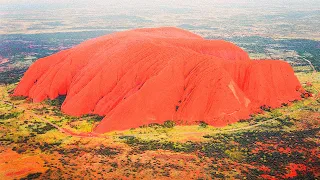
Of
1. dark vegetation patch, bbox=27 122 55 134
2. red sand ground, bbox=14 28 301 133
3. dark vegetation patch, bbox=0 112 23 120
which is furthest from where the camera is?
dark vegetation patch, bbox=0 112 23 120

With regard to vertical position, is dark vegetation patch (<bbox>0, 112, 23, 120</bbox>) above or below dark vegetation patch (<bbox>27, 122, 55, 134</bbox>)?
above

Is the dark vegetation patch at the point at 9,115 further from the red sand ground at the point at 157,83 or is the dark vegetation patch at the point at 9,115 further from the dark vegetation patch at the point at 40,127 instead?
the red sand ground at the point at 157,83

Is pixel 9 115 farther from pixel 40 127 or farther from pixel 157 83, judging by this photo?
pixel 157 83

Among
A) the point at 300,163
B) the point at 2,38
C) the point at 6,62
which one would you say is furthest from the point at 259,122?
the point at 2,38

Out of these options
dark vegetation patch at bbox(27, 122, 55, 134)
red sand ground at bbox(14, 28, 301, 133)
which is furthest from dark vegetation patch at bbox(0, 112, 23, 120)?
red sand ground at bbox(14, 28, 301, 133)

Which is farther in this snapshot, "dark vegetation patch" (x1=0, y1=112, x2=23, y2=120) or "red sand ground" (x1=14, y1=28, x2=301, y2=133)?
"dark vegetation patch" (x1=0, y1=112, x2=23, y2=120)

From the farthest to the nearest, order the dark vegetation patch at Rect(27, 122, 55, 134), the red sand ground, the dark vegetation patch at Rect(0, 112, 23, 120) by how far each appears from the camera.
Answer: the dark vegetation patch at Rect(0, 112, 23, 120), the red sand ground, the dark vegetation patch at Rect(27, 122, 55, 134)

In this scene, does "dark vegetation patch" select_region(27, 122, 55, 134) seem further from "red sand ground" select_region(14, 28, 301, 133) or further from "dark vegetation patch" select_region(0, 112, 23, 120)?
"dark vegetation patch" select_region(0, 112, 23, 120)

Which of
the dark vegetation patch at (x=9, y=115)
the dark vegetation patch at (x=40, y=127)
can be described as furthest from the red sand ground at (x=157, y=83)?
the dark vegetation patch at (x=9, y=115)

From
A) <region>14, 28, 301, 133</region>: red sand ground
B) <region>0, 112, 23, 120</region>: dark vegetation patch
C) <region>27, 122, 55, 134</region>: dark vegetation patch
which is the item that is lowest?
<region>27, 122, 55, 134</region>: dark vegetation patch
